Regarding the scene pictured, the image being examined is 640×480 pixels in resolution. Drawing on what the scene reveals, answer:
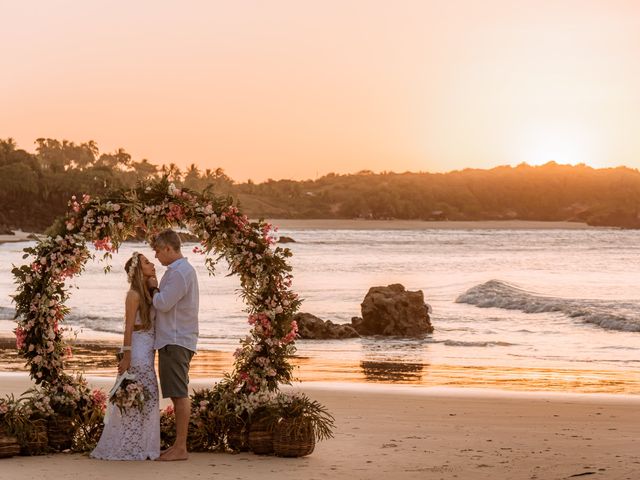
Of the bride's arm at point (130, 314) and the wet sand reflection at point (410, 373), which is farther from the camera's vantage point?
the wet sand reflection at point (410, 373)

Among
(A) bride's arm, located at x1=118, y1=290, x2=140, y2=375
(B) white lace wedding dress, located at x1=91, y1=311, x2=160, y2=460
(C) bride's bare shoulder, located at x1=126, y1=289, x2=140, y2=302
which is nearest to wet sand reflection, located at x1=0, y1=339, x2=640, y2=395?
(B) white lace wedding dress, located at x1=91, y1=311, x2=160, y2=460

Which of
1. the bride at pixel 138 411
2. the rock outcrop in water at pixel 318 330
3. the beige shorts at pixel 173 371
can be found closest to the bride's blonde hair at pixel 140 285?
the bride at pixel 138 411

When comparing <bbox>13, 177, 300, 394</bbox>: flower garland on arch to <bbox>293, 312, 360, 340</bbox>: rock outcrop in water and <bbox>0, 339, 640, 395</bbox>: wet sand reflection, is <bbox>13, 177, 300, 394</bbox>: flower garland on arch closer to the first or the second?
<bbox>0, 339, 640, 395</bbox>: wet sand reflection

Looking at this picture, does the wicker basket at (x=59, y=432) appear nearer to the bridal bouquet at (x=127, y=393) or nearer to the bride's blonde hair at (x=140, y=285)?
the bridal bouquet at (x=127, y=393)

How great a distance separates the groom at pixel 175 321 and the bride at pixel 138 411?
89mm

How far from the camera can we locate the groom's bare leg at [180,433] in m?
9.45

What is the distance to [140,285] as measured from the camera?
9.28 metres

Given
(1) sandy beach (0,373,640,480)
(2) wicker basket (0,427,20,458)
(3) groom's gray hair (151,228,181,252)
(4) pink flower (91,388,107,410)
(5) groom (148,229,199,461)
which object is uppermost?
(3) groom's gray hair (151,228,181,252)

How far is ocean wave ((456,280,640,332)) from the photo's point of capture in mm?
26297

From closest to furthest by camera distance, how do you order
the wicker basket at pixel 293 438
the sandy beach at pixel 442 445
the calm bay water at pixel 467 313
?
the sandy beach at pixel 442 445
the wicker basket at pixel 293 438
the calm bay water at pixel 467 313

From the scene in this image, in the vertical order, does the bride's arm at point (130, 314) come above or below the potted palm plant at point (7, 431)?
above

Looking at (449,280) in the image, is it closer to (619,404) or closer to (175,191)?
(619,404)

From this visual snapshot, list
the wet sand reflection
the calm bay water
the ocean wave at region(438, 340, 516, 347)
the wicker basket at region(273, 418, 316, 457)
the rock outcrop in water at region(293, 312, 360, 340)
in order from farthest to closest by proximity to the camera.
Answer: the rock outcrop in water at region(293, 312, 360, 340) < the ocean wave at region(438, 340, 516, 347) < the calm bay water < the wet sand reflection < the wicker basket at region(273, 418, 316, 457)

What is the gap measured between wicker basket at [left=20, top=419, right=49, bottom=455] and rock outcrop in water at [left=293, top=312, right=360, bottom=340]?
1221 cm
